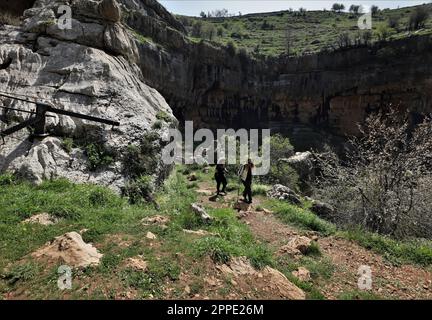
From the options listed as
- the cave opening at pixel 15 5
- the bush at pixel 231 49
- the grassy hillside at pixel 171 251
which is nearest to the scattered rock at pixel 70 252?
the grassy hillside at pixel 171 251

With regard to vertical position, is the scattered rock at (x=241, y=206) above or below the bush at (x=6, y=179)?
below

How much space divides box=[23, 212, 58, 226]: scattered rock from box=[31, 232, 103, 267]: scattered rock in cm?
93

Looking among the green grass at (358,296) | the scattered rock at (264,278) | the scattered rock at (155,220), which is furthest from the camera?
the scattered rock at (155,220)

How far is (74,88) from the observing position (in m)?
10.9

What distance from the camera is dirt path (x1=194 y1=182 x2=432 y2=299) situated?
5.91m

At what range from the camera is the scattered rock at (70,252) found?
5020 millimetres

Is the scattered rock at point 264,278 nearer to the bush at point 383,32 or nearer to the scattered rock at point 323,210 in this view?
the scattered rock at point 323,210

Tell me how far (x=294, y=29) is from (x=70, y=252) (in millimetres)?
66844

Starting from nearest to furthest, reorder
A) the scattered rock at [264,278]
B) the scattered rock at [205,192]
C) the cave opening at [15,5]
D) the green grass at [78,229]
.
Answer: the green grass at [78,229] → the scattered rock at [264,278] → the scattered rock at [205,192] → the cave opening at [15,5]

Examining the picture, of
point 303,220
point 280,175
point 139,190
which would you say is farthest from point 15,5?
point 303,220

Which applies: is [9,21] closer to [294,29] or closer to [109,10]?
[109,10]

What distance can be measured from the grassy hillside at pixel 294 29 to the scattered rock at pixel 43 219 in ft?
144

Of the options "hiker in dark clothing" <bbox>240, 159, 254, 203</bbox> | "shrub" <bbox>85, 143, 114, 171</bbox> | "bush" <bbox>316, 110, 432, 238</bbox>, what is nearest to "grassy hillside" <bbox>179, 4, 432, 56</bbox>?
"bush" <bbox>316, 110, 432, 238</bbox>

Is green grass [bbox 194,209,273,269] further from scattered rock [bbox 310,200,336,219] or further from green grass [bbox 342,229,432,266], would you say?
scattered rock [bbox 310,200,336,219]
